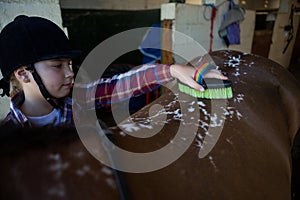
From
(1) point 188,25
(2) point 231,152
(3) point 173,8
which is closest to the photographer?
(2) point 231,152

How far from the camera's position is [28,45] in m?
0.67

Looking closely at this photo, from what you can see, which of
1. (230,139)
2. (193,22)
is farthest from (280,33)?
(230,139)

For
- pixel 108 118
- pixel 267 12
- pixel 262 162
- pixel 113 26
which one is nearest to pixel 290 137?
pixel 262 162

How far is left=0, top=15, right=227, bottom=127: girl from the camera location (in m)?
0.67

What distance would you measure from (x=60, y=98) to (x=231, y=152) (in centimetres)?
58

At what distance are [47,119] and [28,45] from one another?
24 centimetres

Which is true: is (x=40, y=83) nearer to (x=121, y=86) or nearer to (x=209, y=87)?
(x=121, y=86)

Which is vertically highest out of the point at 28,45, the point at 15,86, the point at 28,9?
the point at 28,9

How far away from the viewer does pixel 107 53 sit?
244cm

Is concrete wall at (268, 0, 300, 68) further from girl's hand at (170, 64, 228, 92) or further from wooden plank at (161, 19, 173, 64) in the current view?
girl's hand at (170, 64, 228, 92)

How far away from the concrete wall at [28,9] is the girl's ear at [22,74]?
2.06ft

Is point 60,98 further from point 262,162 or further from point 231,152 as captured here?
point 262,162

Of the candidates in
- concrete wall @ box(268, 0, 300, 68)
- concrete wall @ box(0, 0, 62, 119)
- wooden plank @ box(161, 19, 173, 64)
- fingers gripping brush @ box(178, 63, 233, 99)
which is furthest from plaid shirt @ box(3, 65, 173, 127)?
concrete wall @ box(268, 0, 300, 68)

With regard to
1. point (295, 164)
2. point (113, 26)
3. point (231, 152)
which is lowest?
point (295, 164)
